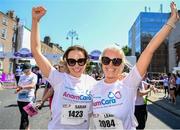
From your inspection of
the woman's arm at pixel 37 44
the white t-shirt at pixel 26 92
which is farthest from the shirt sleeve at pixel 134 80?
the white t-shirt at pixel 26 92

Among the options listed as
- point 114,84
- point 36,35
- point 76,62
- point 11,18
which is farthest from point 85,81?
point 11,18

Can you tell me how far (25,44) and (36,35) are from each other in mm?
53870

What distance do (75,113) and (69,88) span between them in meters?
0.27

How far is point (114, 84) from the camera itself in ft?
10.6

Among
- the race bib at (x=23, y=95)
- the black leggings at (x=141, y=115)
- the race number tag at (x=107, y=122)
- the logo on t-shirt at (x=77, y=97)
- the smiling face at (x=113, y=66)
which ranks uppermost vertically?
the smiling face at (x=113, y=66)

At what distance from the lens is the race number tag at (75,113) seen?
332 centimetres

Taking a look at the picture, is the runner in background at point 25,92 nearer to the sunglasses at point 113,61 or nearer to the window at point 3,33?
the sunglasses at point 113,61

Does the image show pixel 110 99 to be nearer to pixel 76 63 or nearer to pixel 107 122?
pixel 107 122

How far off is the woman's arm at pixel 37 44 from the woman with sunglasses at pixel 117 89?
23.9 inches

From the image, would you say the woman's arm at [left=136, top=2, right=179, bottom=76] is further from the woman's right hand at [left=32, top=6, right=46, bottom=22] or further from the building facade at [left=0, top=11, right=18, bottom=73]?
the building facade at [left=0, top=11, right=18, bottom=73]

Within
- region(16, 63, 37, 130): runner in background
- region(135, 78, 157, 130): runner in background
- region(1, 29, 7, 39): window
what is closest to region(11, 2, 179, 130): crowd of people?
region(135, 78, 157, 130): runner in background

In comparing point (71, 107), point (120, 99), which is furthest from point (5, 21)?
point (120, 99)

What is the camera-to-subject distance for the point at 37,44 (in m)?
3.65

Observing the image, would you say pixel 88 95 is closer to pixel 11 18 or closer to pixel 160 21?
pixel 11 18
